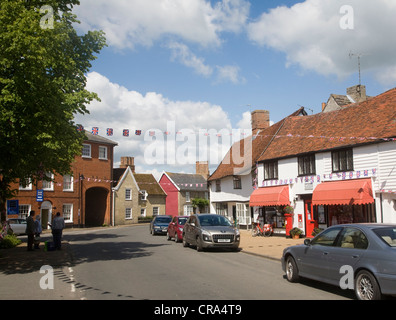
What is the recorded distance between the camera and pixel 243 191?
104 feet

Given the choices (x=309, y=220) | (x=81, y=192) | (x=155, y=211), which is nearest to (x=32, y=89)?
(x=309, y=220)

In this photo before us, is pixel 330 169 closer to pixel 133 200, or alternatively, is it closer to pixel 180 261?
pixel 180 261

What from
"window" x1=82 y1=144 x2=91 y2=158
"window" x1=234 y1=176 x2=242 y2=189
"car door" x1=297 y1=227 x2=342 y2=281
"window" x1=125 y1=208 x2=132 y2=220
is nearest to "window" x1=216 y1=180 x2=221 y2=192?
"window" x1=234 y1=176 x2=242 y2=189

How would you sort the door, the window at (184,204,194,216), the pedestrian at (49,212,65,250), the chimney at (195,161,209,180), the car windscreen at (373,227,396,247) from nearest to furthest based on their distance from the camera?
the car windscreen at (373,227,396,247) < the pedestrian at (49,212,65,250) < the door < the window at (184,204,194,216) < the chimney at (195,161,209,180)

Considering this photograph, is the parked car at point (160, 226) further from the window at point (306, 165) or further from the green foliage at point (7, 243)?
the green foliage at point (7, 243)

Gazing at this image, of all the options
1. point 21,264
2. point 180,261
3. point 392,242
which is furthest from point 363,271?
point 21,264

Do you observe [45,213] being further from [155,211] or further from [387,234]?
[387,234]

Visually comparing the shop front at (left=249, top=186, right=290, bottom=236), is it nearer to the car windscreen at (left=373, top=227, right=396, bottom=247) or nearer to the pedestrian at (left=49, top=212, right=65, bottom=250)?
the pedestrian at (left=49, top=212, right=65, bottom=250)

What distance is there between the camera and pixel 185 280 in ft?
32.4

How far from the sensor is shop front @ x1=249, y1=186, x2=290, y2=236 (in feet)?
78.8

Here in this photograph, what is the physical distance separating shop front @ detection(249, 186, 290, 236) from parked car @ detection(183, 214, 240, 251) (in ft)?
22.0

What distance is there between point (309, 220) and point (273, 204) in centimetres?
254

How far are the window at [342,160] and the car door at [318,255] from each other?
12.3 metres
